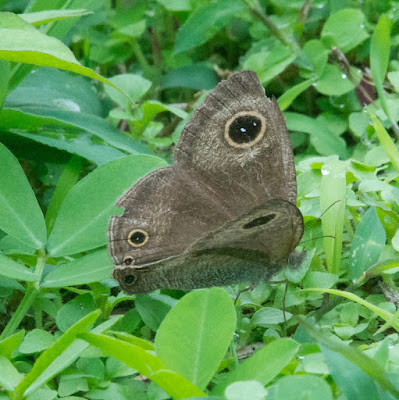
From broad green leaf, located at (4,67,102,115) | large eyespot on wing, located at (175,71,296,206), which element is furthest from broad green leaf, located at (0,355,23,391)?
broad green leaf, located at (4,67,102,115)

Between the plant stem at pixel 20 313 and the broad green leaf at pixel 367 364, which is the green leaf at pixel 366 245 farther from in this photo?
the plant stem at pixel 20 313

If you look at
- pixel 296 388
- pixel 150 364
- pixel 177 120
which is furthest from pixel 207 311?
pixel 177 120

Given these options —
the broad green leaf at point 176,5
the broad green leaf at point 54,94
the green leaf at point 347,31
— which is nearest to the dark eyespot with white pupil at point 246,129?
the broad green leaf at point 54,94

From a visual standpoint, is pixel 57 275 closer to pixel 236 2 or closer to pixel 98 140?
pixel 98 140

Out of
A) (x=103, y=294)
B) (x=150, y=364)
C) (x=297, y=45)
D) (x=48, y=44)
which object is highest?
(x=48, y=44)

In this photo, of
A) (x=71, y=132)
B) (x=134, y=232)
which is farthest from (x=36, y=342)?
(x=71, y=132)

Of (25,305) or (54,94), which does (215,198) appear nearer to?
(25,305)

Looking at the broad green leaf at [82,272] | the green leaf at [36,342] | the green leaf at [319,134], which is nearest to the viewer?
the green leaf at [36,342]

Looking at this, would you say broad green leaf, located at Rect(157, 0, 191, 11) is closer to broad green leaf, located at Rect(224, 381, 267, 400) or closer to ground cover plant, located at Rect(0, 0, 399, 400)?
ground cover plant, located at Rect(0, 0, 399, 400)
